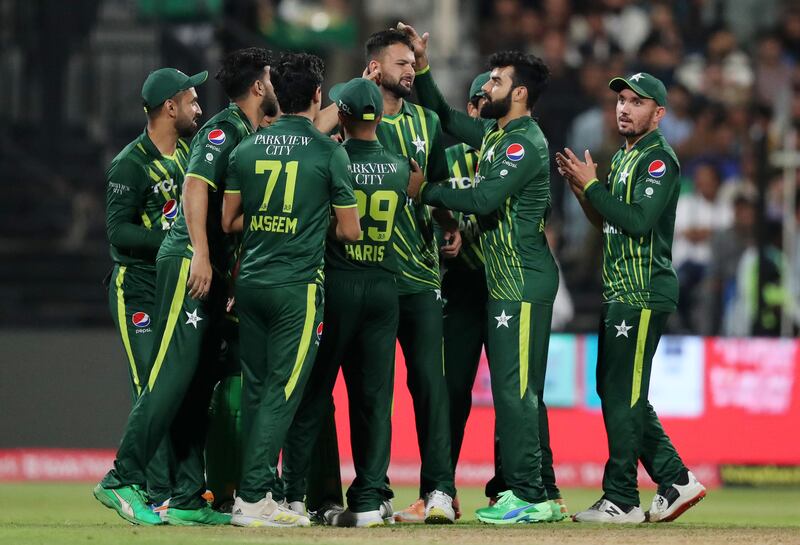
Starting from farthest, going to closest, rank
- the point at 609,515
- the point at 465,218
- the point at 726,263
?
1. the point at 726,263
2. the point at 465,218
3. the point at 609,515

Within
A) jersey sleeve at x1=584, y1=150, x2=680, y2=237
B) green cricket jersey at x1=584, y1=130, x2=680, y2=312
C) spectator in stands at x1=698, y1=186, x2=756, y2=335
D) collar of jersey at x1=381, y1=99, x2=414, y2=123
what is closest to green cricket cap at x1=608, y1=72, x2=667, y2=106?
green cricket jersey at x1=584, y1=130, x2=680, y2=312

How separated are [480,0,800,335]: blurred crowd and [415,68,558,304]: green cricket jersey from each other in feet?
20.3

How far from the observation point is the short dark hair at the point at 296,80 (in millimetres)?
8375

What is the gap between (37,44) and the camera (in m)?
18.0

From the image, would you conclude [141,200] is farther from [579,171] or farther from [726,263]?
[726,263]

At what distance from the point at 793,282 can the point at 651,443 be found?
6196 millimetres

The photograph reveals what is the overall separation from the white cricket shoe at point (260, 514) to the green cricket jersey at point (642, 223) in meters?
2.43

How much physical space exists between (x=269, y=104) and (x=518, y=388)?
2.19m

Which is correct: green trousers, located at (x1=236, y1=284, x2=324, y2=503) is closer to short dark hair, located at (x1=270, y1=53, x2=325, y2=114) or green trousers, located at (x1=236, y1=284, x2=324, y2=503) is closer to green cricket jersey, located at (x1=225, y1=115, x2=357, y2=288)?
green cricket jersey, located at (x1=225, y1=115, x2=357, y2=288)

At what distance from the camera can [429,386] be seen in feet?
29.4

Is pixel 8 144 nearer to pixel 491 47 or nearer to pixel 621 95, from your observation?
pixel 491 47

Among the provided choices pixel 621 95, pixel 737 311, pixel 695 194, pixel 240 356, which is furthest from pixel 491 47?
pixel 240 356

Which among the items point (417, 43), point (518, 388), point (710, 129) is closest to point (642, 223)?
point (518, 388)

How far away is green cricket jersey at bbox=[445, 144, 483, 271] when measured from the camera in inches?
374
